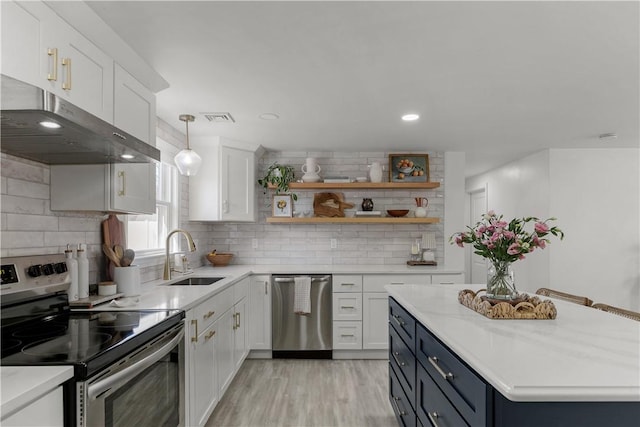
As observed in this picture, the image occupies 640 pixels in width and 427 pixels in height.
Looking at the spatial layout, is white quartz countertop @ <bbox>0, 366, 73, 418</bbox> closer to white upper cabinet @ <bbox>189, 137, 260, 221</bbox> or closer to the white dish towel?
the white dish towel

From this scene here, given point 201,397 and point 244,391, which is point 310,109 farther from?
point 244,391

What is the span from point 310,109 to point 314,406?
2300 millimetres

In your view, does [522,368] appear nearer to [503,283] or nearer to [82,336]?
[503,283]

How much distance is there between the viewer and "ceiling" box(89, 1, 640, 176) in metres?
1.71

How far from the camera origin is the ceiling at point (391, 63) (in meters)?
1.71

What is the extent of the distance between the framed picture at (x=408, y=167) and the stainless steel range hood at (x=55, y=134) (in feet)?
10.1

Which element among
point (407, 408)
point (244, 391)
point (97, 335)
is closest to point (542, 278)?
point (407, 408)

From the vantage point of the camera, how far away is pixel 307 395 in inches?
123

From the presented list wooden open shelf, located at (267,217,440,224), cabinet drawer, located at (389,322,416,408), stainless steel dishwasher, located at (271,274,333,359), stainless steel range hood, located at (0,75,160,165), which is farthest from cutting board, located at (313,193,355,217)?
stainless steel range hood, located at (0,75,160,165)

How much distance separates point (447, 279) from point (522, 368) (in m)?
3.04

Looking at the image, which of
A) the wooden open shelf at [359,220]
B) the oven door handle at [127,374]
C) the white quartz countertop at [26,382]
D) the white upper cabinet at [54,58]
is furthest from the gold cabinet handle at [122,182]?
the wooden open shelf at [359,220]

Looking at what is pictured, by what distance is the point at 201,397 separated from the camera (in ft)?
7.80

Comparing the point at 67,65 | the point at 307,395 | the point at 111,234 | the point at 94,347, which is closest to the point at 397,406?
the point at 307,395

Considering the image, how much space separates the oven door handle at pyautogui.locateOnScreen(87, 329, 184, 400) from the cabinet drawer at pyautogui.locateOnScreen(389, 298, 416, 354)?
1243mm
